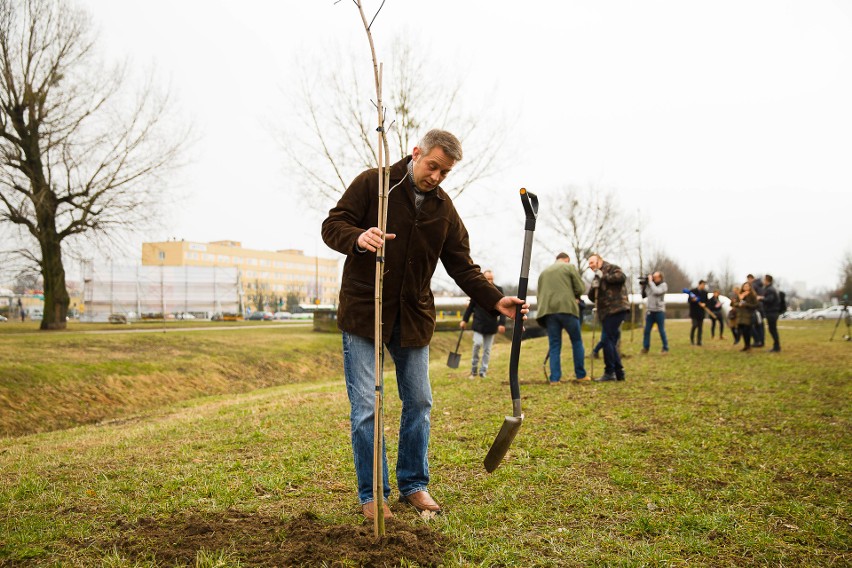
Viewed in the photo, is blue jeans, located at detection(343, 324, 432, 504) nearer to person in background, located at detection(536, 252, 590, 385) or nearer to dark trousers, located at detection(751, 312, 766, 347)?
person in background, located at detection(536, 252, 590, 385)

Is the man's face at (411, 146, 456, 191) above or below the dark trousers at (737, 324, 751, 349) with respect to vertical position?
above

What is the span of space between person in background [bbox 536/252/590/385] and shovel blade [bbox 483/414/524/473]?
6563 mm

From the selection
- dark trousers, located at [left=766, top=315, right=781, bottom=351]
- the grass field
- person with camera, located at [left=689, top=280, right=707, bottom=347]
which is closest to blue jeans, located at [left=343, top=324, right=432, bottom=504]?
the grass field

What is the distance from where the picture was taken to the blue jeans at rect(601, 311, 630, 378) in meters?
10.3

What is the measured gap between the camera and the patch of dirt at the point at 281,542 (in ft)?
9.65

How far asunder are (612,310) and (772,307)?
28.6 feet

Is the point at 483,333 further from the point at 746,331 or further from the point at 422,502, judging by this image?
the point at 746,331

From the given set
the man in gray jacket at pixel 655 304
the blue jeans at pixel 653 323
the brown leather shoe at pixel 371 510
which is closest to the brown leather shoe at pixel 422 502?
the brown leather shoe at pixel 371 510

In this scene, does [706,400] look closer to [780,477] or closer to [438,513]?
[780,477]

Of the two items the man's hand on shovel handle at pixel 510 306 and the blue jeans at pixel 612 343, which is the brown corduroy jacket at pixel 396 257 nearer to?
the man's hand on shovel handle at pixel 510 306

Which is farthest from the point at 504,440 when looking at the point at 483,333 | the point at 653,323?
the point at 653,323

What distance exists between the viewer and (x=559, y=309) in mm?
10164

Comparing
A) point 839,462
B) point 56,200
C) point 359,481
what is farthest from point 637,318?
point 359,481

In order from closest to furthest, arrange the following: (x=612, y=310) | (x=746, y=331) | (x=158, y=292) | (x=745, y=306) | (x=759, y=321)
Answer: (x=612, y=310) → (x=745, y=306) → (x=746, y=331) → (x=759, y=321) → (x=158, y=292)
